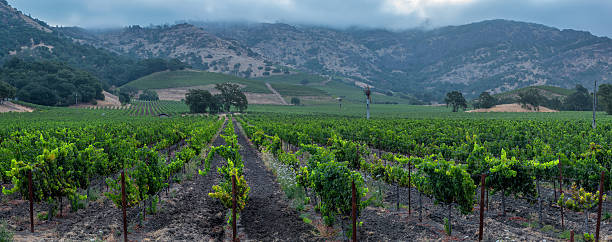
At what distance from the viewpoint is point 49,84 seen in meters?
111

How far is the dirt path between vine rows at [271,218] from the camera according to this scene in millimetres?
10062

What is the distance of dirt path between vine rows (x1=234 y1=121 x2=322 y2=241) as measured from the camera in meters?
10.1

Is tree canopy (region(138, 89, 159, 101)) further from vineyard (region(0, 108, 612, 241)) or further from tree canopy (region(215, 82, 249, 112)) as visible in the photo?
vineyard (region(0, 108, 612, 241))

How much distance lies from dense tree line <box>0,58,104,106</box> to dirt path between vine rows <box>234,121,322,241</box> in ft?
388

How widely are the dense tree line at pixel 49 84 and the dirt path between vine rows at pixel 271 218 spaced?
4660 inches

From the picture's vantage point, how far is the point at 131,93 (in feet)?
516

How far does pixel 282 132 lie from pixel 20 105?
94.7 m

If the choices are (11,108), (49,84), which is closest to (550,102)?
(11,108)

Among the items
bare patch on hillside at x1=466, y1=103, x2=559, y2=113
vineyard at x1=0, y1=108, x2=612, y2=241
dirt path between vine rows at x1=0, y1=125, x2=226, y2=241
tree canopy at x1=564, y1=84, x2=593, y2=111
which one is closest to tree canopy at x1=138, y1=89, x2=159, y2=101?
bare patch on hillside at x1=466, y1=103, x2=559, y2=113

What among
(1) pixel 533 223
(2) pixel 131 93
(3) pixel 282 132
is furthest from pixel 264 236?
(2) pixel 131 93

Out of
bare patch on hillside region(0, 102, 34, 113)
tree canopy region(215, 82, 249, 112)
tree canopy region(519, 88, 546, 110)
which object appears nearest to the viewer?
bare patch on hillside region(0, 102, 34, 113)

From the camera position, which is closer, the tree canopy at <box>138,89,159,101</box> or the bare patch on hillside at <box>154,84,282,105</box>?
the tree canopy at <box>138,89,159,101</box>

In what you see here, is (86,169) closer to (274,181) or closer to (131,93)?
(274,181)

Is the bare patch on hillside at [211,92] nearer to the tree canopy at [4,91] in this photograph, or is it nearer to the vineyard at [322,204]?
the tree canopy at [4,91]
